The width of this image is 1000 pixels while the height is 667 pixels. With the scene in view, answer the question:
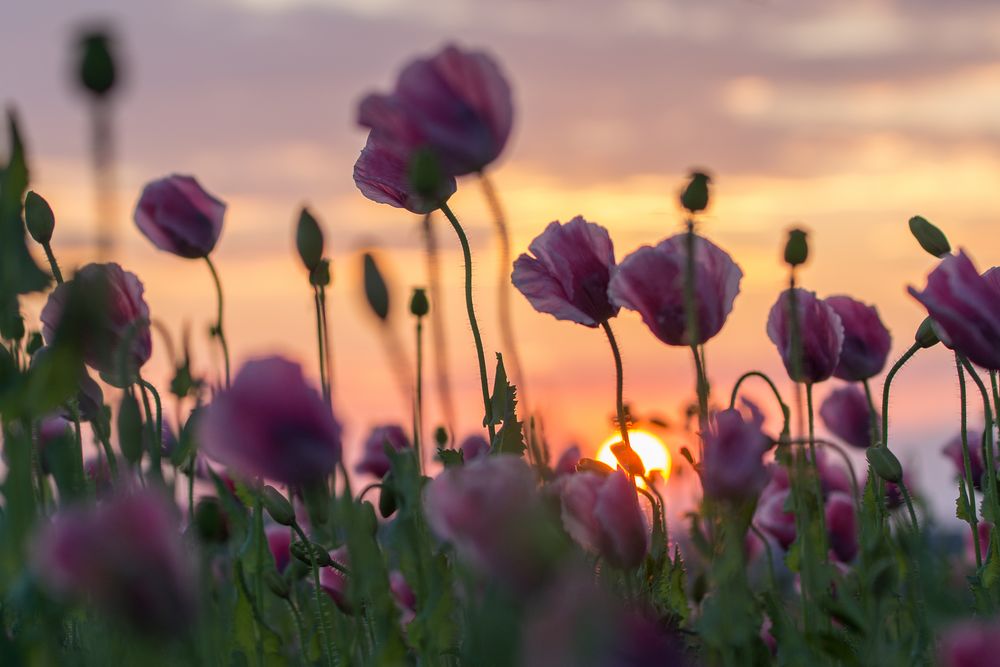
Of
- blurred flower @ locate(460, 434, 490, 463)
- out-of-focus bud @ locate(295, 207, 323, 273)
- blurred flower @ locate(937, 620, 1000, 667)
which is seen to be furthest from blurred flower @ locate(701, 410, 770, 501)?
blurred flower @ locate(460, 434, 490, 463)

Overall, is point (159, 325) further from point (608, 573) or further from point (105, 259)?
point (105, 259)

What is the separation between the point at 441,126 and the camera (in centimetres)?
149

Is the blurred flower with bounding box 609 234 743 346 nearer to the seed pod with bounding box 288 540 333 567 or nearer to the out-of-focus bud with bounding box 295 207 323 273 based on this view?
the out-of-focus bud with bounding box 295 207 323 273

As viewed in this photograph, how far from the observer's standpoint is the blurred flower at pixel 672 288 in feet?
5.98

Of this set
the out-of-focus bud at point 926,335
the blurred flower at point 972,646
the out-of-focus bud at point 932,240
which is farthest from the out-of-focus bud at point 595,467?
the out-of-focus bud at point 932,240

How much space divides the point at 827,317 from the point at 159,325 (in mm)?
1422

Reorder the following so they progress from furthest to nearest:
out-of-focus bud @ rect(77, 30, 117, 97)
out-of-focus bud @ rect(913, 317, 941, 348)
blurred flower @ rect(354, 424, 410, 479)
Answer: blurred flower @ rect(354, 424, 410, 479), out-of-focus bud @ rect(913, 317, 941, 348), out-of-focus bud @ rect(77, 30, 117, 97)

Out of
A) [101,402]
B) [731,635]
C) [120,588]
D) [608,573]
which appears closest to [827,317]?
[608,573]

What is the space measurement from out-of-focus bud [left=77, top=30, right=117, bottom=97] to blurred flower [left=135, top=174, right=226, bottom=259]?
139cm

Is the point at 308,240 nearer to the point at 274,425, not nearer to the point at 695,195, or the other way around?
the point at 695,195

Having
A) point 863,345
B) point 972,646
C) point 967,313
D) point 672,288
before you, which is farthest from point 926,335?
point 972,646

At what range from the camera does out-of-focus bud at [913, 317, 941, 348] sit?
225 centimetres

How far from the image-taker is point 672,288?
1859mm

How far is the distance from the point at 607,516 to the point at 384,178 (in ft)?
2.06
